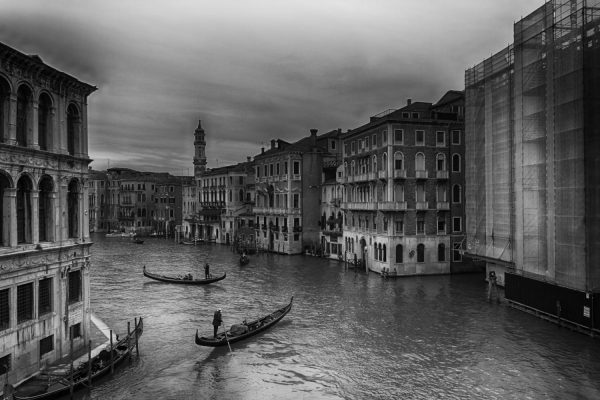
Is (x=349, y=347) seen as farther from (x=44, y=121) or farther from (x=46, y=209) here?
(x=44, y=121)

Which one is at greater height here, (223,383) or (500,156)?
(500,156)

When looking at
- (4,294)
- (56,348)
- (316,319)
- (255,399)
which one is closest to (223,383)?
(255,399)

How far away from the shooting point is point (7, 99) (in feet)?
52.0

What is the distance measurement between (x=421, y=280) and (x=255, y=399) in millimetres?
24702

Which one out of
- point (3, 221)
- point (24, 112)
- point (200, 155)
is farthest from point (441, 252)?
point (200, 155)

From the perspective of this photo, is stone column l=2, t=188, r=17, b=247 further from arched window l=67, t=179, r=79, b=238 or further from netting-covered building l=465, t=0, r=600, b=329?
netting-covered building l=465, t=0, r=600, b=329

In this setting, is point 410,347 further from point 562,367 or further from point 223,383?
point 223,383

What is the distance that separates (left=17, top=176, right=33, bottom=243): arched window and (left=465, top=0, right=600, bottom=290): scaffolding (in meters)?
23.1

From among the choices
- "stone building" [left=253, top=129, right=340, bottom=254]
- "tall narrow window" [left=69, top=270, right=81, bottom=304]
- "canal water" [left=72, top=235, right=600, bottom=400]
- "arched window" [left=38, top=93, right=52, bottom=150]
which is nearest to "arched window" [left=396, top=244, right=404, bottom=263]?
"canal water" [left=72, top=235, right=600, bottom=400]

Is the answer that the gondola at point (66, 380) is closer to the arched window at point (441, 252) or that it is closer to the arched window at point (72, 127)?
the arched window at point (72, 127)

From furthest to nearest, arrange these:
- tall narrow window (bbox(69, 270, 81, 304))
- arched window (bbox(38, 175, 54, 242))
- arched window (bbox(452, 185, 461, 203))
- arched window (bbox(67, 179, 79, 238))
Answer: arched window (bbox(452, 185, 461, 203)), arched window (bbox(67, 179, 79, 238)), tall narrow window (bbox(69, 270, 81, 304)), arched window (bbox(38, 175, 54, 242))

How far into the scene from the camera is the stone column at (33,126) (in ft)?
54.9

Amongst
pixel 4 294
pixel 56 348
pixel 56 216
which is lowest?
pixel 56 348

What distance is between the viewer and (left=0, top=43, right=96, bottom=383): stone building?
51.3 feet
